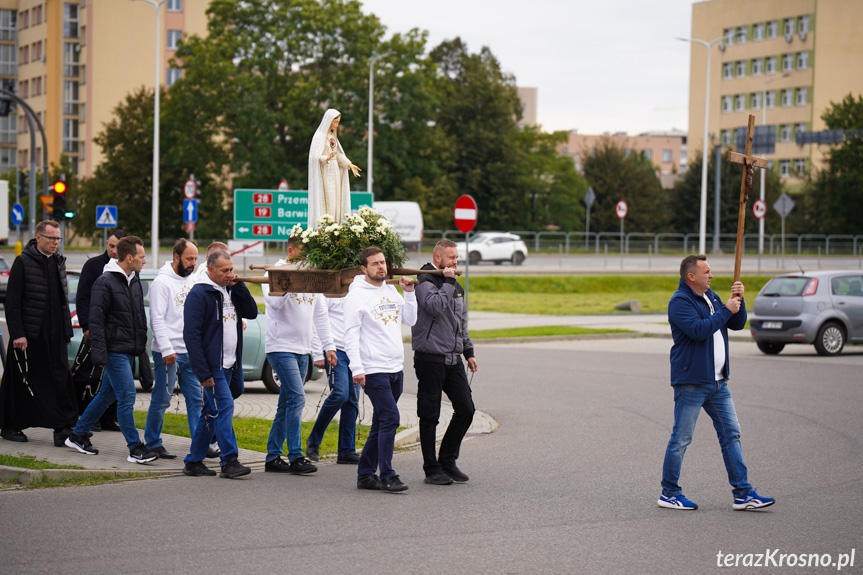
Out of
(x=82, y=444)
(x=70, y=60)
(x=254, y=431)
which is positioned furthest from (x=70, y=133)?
(x=82, y=444)

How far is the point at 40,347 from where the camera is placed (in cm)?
934

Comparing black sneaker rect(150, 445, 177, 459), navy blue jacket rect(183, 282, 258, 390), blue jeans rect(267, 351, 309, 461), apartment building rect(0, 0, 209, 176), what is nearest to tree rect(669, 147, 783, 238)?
apartment building rect(0, 0, 209, 176)

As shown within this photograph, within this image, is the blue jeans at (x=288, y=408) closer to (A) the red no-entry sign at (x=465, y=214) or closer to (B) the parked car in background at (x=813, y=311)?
(A) the red no-entry sign at (x=465, y=214)

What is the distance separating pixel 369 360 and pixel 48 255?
3.30 m

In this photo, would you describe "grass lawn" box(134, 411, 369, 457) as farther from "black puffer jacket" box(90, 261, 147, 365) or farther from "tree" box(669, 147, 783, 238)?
"tree" box(669, 147, 783, 238)

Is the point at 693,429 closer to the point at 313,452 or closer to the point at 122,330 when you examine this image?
the point at 313,452

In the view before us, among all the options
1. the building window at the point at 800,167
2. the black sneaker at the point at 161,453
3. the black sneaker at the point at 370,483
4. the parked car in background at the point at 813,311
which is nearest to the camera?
the black sneaker at the point at 370,483

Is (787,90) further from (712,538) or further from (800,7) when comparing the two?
(712,538)

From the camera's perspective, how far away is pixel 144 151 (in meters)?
62.9

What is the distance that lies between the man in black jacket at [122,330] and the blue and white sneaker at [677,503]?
4162 millimetres

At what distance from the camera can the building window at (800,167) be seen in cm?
8362

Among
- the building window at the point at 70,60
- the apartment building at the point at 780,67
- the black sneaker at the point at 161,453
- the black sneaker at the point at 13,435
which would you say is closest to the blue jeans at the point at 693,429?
the black sneaker at the point at 161,453

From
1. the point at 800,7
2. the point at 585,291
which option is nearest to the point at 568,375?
the point at 585,291

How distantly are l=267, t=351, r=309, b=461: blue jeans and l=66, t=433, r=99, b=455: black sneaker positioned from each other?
62.7 inches
